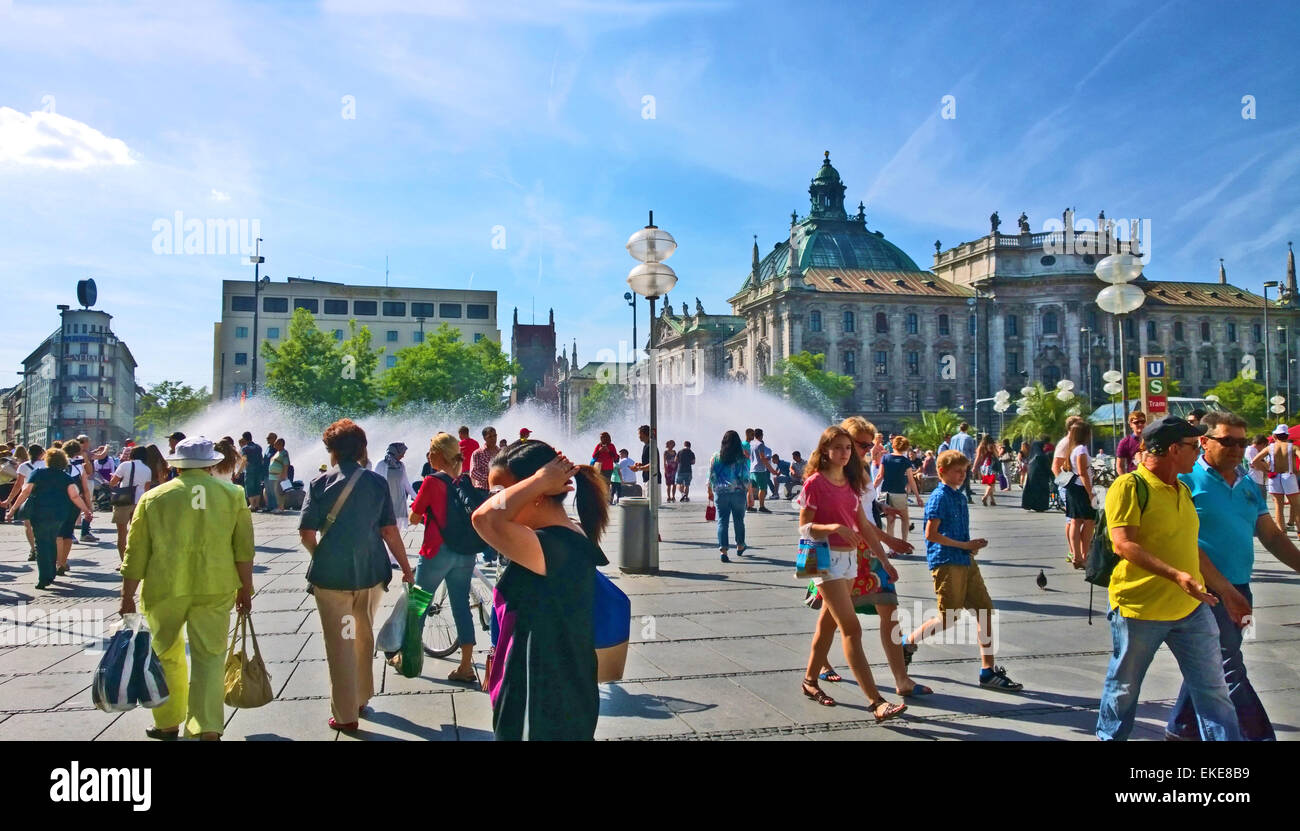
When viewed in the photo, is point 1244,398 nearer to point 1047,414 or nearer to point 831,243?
point 1047,414

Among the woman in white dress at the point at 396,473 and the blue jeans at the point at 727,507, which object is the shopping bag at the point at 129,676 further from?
the blue jeans at the point at 727,507

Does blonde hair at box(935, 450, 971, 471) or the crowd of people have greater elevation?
blonde hair at box(935, 450, 971, 471)

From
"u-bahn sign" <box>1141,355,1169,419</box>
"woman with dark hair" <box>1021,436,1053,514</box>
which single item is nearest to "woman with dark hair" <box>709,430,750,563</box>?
"woman with dark hair" <box>1021,436,1053,514</box>

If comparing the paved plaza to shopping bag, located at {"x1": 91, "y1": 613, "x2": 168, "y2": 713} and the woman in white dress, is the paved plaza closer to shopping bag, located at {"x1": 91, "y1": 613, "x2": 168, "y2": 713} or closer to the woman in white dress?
shopping bag, located at {"x1": 91, "y1": 613, "x2": 168, "y2": 713}

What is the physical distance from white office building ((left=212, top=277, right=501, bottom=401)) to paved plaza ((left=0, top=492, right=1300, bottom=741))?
87351mm

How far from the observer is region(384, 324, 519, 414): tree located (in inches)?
2504

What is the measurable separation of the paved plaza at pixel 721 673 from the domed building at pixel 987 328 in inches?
3019

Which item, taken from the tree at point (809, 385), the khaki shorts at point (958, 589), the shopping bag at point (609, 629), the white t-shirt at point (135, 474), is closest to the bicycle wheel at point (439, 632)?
the khaki shorts at point (958, 589)

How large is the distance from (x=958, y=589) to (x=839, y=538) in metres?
1.22

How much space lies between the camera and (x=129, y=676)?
4.65 meters

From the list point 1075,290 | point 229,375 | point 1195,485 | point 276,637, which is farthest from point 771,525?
point 229,375

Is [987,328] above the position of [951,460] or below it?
above

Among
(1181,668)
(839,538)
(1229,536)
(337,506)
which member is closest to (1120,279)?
(1229,536)
